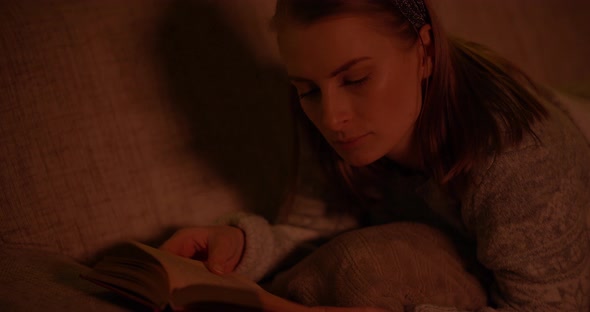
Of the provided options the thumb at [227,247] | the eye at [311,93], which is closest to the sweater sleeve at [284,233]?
the thumb at [227,247]

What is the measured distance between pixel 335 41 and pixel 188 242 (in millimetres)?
390

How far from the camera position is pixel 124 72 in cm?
87

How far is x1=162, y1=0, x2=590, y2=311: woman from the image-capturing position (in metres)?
0.65

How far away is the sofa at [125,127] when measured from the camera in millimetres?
769

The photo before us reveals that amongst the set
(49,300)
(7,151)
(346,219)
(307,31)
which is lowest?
(346,219)

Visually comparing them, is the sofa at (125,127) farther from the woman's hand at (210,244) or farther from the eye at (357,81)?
the eye at (357,81)

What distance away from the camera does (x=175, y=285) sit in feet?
1.78

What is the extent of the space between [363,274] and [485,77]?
0.36m

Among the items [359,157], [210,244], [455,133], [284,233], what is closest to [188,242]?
[210,244]

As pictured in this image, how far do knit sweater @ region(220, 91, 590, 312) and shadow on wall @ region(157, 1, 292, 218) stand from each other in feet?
1.25

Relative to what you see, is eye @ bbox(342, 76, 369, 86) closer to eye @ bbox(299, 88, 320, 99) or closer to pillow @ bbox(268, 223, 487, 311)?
eye @ bbox(299, 88, 320, 99)

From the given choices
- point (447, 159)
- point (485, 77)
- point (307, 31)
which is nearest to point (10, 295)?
point (307, 31)

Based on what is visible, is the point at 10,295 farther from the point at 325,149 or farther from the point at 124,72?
the point at 325,149

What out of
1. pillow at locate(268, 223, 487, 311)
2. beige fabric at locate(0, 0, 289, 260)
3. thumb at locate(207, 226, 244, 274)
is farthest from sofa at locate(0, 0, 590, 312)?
→ pillow at locate(268, 223, 487, 311)
